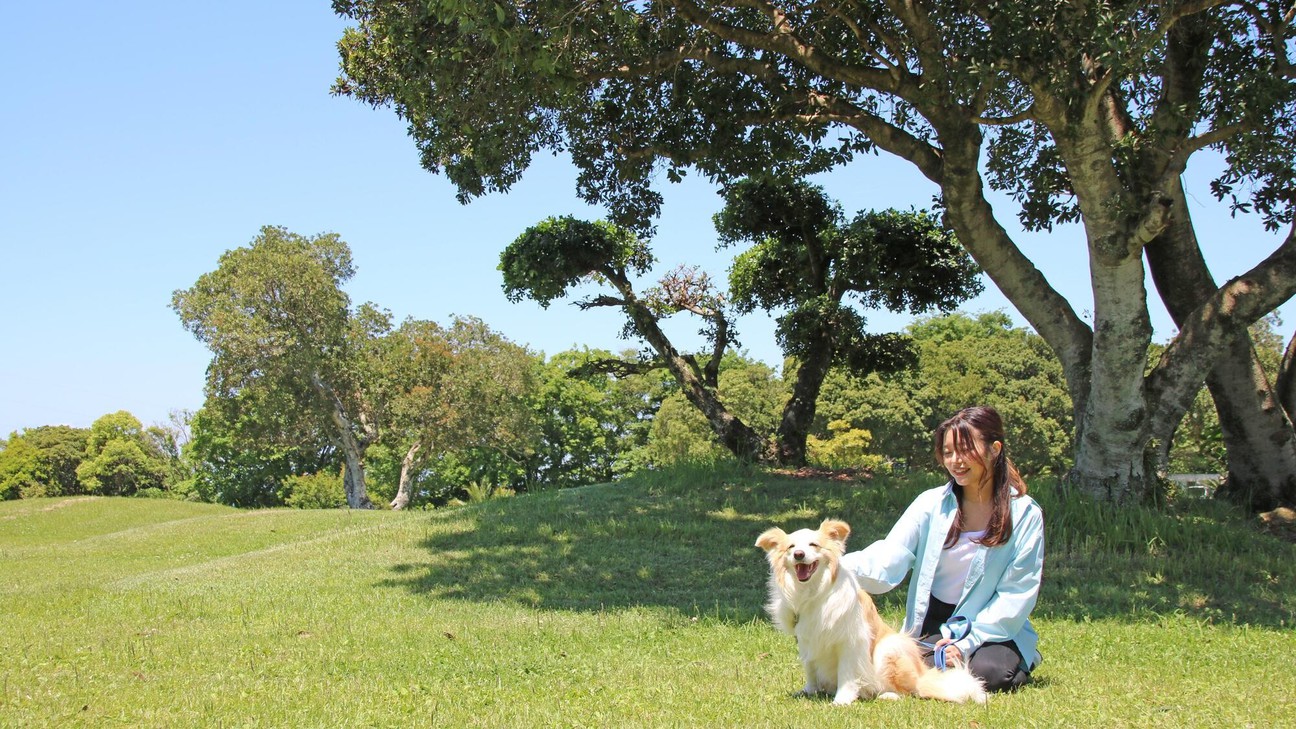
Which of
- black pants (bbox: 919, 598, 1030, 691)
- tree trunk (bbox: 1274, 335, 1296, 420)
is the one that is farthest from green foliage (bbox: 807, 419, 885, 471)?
black pants (bbox: 919, 598, 1030, 691)

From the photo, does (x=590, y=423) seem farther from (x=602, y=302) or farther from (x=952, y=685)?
(x=952, y=685)

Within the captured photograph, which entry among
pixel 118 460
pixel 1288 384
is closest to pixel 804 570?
pixel 1288 384

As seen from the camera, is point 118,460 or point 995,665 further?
point 118,460

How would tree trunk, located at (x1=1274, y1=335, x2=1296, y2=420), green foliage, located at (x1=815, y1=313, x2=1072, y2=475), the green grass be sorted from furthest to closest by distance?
green foliage, located at (x1=815, y1=313, x2=1072, y2=475) < tree trunk, located at (x1=1274, y1=335, x2=1296, y2=420) < the green grass

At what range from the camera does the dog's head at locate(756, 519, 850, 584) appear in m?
4.04

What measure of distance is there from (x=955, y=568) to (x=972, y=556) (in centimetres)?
11

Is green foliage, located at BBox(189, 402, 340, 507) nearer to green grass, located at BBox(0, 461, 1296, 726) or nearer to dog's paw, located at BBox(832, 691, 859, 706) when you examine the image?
green grass, located at BBox(0, 461, 1296, 726)

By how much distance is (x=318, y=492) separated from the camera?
43250 millimetres

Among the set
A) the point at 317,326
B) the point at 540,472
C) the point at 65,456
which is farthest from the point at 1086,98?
the point at 65,456

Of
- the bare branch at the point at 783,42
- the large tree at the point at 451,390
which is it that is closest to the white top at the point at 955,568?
the bare branch at the point at 783,42

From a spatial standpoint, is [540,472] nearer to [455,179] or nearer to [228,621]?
[455,179]

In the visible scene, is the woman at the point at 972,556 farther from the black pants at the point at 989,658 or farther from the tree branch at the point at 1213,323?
the tree branch at the point at 1213,323

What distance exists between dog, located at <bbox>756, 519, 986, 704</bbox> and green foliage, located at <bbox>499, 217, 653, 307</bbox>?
11376 millimetres

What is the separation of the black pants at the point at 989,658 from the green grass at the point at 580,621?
0.31ft
